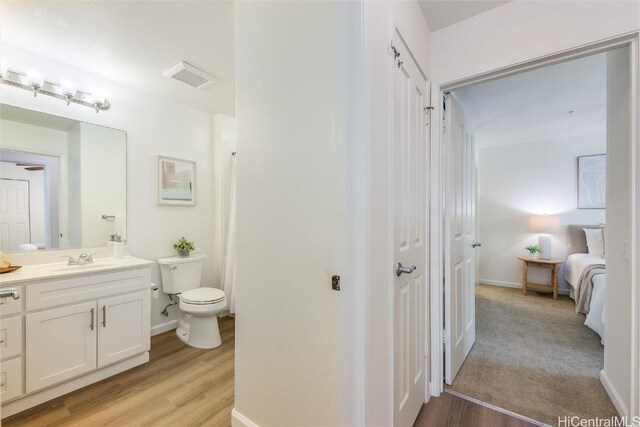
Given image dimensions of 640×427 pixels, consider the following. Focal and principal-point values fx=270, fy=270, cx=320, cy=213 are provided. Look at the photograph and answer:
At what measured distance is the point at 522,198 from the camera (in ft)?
14.9

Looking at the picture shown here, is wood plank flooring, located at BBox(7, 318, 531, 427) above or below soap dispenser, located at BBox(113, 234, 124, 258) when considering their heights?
below

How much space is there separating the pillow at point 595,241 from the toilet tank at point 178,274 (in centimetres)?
518

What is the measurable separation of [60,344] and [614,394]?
3571 millimetres

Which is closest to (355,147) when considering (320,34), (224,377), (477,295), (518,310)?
(320,34)

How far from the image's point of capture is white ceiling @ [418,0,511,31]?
161 cm

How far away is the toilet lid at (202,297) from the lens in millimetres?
2357

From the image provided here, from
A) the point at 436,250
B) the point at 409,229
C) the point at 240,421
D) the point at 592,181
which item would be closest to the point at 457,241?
the point at 436,250

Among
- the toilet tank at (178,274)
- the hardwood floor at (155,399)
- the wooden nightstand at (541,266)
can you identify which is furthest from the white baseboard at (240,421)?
the wooden nightstand at (541,266)

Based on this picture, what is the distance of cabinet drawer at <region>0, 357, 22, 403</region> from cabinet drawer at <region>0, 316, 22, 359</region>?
5 centimetres

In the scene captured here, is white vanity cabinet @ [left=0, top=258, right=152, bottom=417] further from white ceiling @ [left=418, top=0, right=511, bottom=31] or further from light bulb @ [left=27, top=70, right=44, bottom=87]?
white ceiling @ [left=418, top=0, right=511, bottom=31]

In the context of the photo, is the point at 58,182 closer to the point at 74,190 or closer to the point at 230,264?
the point at 74,190

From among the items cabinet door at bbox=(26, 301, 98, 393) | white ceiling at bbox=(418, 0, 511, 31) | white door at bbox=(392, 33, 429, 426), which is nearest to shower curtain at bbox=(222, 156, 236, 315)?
cabinet door at bbox=(26, 301, 98, 393)

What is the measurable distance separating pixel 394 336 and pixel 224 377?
1455 millimetres

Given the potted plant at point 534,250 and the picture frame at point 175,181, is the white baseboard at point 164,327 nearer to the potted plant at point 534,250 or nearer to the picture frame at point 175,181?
the picture frame at point 175,181
